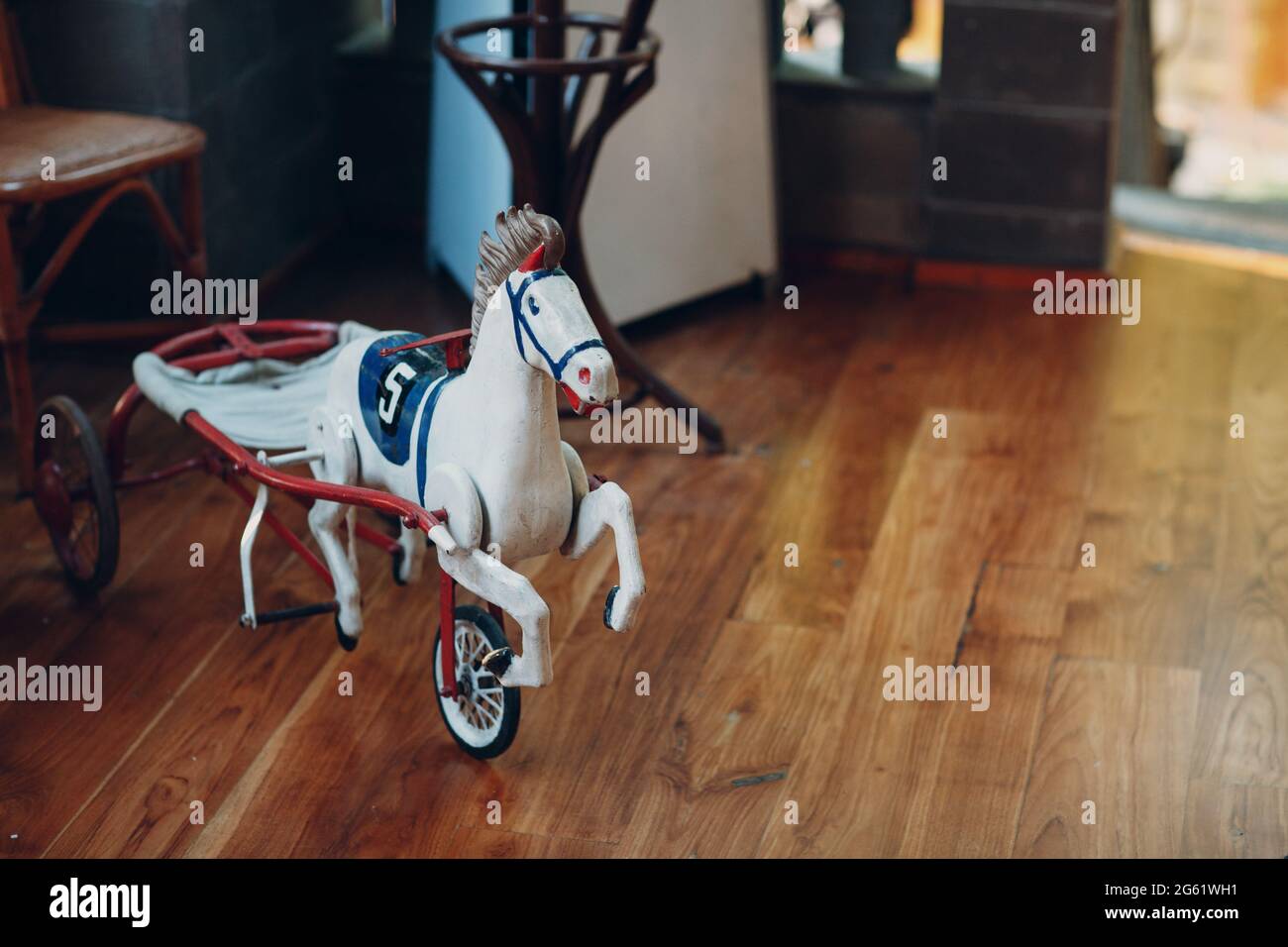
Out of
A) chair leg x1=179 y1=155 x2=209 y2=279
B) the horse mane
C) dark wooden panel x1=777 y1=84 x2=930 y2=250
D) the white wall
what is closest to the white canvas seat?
the horse mane

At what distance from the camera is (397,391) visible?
208cm

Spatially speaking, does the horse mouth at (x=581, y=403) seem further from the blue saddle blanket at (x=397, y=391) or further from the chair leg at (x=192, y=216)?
the chair leg at (x=192, y=216)

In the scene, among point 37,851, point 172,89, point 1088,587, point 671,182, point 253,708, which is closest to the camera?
point 37,851

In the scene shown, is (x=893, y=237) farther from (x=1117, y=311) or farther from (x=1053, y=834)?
(x=1053, y=834)

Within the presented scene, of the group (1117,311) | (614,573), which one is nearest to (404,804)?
(614,573)

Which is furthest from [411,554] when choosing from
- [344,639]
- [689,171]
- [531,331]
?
[689,171]

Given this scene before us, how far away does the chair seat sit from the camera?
264cm

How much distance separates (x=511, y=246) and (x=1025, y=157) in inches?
89.7

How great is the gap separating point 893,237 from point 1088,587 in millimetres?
1638

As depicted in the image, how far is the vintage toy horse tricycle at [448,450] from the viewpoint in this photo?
189 centimetres

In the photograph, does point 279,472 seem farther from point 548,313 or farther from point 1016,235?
point 1016,235

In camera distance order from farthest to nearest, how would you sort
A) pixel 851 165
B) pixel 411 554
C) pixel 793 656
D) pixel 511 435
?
pixel 851 165, pixel 793 656, pixel 411 554, pixel 511 435

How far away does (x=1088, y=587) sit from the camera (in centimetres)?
267

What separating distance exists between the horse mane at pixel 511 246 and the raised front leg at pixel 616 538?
25cm
